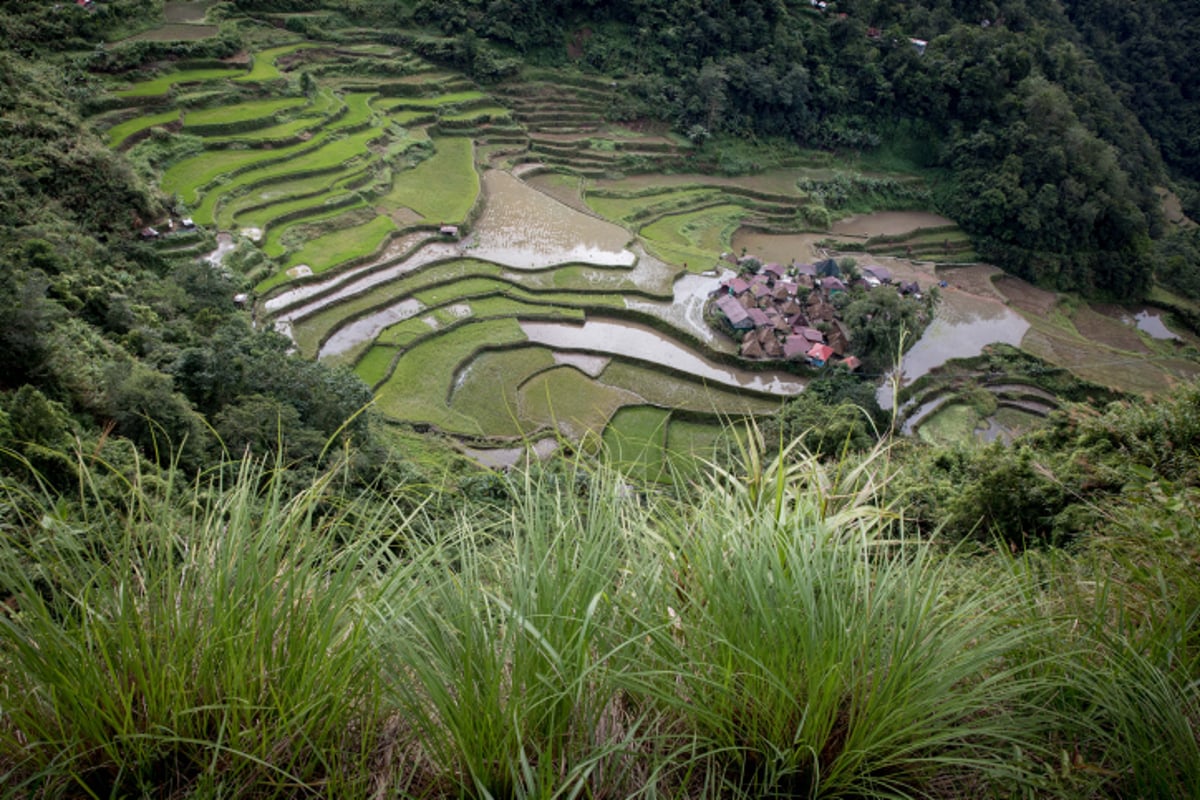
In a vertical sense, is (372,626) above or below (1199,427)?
above

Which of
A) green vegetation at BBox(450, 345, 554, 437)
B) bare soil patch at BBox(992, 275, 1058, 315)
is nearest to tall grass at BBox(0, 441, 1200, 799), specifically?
green vegetation at BBox(450, 345, 554, 437)

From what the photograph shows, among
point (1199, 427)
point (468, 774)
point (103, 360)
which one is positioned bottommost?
point (103, 360)

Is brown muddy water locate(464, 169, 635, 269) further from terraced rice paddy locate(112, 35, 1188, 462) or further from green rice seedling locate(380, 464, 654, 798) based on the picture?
green rice seedling locate(380, 464, 654, 798)

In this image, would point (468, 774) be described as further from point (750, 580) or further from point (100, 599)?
point (100, 599)

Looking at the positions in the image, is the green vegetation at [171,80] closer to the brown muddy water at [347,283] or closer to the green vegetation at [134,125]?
the green vegetation at [134,125]

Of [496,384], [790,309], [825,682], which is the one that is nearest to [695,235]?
[790,309]

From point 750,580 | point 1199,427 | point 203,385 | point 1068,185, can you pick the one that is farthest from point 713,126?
point 750,580
